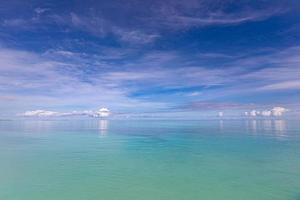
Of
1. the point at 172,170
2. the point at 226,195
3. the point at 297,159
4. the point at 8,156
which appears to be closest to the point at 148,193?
the point at 226,195

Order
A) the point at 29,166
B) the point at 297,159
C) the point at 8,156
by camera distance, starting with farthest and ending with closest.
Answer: the point at 8,156, the point at 297,159, the point at 29,166

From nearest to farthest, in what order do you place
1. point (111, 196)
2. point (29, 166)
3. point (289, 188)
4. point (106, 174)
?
point (111, 196) → point (289, 188) → point (106, 174) → point (29, 166)

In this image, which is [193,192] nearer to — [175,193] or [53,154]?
[175,193]

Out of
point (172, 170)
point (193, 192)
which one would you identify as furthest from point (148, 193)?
point (172, 170)

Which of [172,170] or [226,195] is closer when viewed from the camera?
[226,195]

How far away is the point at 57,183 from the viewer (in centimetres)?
1852

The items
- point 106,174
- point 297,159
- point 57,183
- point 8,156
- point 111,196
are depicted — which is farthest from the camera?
point 8,156

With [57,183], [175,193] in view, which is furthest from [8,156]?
[175,193]

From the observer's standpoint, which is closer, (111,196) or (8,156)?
(111,196)

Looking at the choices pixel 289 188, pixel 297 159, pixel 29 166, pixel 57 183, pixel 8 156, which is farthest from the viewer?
pixel 8 156

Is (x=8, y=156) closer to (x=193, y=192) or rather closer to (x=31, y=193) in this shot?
Result: (x=31, y=193)

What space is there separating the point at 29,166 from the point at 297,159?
25.3 metres

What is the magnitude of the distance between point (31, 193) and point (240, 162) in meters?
18.3

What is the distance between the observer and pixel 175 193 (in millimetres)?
16422
